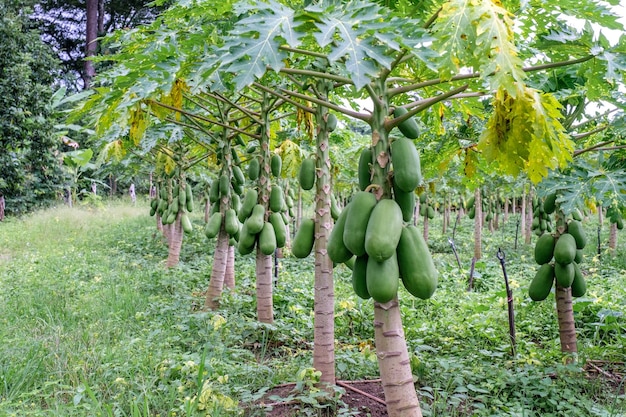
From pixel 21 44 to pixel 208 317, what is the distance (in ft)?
39.0

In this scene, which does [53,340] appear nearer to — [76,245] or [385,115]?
[385,115]

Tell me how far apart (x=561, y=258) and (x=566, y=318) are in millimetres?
471

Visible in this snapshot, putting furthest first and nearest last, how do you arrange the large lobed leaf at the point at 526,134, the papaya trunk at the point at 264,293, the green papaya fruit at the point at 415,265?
1. the papaya trunk at the point at 264,293
2. the green papaya fruit at the point at 415,265
3. the large lobed leaf at the point at 526,134

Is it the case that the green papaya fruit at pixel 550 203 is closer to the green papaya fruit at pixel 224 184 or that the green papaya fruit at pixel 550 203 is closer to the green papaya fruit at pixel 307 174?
the green papaya fruit at pixel 307 174

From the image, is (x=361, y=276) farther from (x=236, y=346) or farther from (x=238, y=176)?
(x=238, y=176)

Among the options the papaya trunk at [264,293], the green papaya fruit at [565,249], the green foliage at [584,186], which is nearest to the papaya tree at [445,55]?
the green foliage at [584,186]

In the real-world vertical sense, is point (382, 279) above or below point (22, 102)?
below

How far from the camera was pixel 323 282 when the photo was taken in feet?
10.3

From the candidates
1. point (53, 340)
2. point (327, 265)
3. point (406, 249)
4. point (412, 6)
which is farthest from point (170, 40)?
point (53, 340)

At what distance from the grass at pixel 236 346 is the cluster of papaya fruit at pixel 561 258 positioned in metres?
0.49

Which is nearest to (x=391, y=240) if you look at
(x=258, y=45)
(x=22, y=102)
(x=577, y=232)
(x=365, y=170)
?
(x=365, y=170)

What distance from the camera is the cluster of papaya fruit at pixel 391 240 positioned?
1.85m

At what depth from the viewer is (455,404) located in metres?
2.72

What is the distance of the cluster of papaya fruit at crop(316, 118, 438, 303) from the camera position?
185 cm
